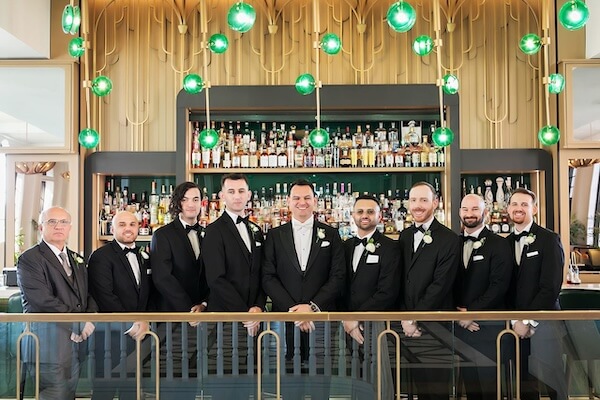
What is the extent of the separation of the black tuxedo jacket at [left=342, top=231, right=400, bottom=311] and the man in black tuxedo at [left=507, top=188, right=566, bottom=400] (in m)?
0.76

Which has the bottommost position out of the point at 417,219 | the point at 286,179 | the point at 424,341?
the point at 424,341

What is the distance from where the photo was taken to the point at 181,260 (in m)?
4.52

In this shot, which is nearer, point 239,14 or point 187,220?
point 239,14

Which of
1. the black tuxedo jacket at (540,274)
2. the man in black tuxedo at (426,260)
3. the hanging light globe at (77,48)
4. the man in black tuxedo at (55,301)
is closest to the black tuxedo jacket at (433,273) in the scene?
the man in black tuxedo at (426,260)

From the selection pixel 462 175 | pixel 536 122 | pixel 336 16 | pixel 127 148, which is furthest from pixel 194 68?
pixel 536 122

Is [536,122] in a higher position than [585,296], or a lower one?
higher

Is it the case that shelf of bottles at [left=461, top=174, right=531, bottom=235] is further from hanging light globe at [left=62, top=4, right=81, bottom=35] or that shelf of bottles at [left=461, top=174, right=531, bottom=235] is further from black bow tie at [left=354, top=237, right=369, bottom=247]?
hanging light globe at [left=62, top=4, right=81, bottom=35]

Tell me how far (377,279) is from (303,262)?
481 millimetres

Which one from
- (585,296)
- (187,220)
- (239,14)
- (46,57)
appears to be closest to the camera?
(239,14)

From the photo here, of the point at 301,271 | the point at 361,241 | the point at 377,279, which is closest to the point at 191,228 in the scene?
the point at 301,271

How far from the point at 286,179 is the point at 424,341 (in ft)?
12.6

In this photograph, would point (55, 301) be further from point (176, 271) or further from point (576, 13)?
point (576, 13)

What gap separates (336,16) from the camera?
732cm

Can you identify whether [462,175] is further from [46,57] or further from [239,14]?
[46,57]
